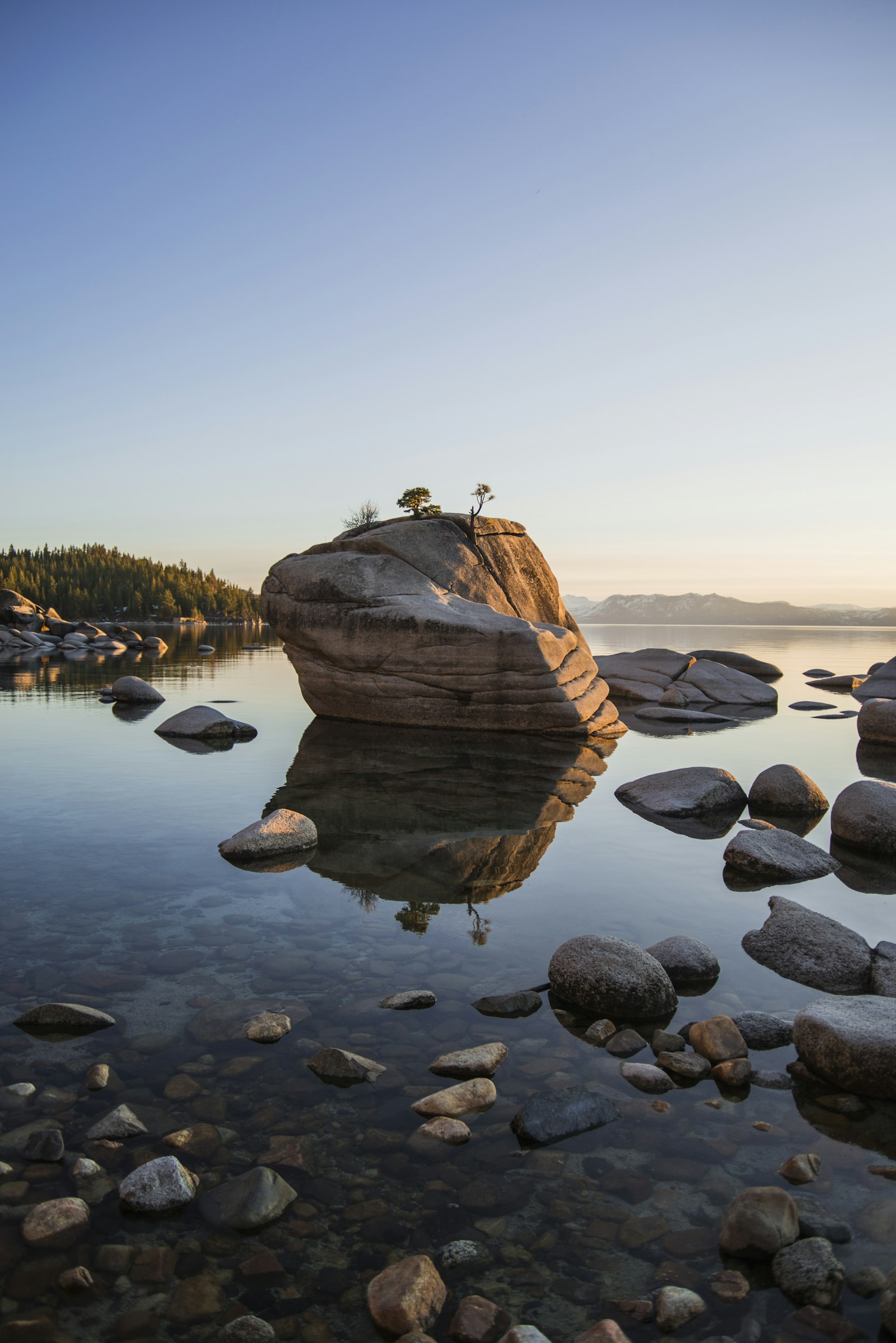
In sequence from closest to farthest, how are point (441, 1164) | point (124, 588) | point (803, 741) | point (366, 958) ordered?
point (441, 1164) → point (366, 958) → point (803, 741) → point (124, 588)

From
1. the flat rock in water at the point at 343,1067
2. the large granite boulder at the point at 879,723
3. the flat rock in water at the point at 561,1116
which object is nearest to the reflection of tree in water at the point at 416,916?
the flat rock in water at the point at 343,1067

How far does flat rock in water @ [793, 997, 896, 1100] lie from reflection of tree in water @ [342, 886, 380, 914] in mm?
3812

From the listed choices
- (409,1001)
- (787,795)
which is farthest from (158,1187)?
(787,795)

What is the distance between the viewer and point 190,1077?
4.59m

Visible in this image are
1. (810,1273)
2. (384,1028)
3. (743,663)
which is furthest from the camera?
(743,663)

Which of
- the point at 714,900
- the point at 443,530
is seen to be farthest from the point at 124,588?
the point at 714,900

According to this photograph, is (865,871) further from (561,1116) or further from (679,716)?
(679,716)

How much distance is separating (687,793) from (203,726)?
35.7ft

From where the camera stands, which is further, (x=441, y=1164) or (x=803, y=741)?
(x=803, y=741)

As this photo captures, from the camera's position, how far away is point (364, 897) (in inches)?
306

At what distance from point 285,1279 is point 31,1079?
2.13 m

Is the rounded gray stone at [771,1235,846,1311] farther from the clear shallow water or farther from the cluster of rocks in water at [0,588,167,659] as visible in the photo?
the cluster of rocks in water at [0,588,167,659]

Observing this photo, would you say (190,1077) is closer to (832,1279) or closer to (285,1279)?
(285,1279)

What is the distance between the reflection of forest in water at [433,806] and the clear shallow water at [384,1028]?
2.6 inches
